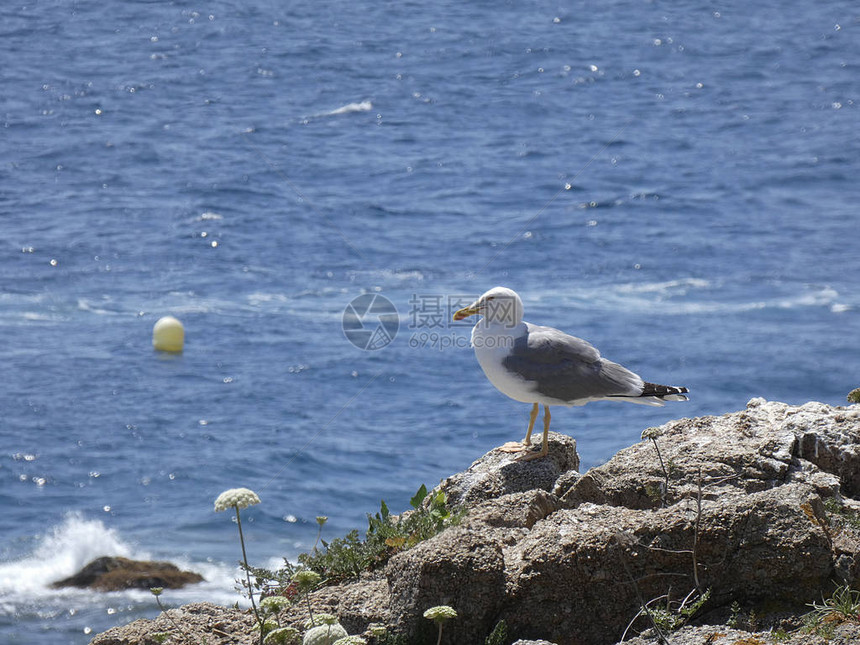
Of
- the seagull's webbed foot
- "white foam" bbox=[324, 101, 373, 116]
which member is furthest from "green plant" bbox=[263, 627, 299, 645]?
"white foam" bbox=[324, 101, 373, 116]

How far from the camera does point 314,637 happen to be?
152 inches

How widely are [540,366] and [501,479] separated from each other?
2.79 feet

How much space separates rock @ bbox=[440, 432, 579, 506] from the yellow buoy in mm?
16121

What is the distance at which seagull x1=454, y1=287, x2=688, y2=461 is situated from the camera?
21.6 feet

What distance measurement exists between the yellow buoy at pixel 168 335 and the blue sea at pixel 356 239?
33 cm

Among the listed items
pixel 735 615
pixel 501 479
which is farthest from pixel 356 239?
pixel 735 615

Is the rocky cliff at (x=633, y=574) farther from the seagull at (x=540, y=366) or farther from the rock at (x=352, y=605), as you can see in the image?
the seagull at (x=540, y=366)

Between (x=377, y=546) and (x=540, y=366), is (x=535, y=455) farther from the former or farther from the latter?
(x=377, y=546)

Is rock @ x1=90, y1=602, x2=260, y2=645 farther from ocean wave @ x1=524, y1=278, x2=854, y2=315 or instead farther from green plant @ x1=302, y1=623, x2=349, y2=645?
ocean wave @ x1=524, y1=278, x2=854, y2=315

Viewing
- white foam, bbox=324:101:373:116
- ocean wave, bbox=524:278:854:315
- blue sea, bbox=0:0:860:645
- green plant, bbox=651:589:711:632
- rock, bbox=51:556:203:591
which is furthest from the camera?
white foam, bbox=324:101:373:116

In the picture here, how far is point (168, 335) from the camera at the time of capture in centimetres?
2150

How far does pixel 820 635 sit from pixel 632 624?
2.40 ft

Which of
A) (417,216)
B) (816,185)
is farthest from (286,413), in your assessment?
(816,185)

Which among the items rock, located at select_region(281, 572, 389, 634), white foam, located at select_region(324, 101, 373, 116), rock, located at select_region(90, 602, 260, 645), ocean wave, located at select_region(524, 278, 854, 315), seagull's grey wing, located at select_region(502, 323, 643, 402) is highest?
white foam, located at select_region(324, 101, 373, 116)
